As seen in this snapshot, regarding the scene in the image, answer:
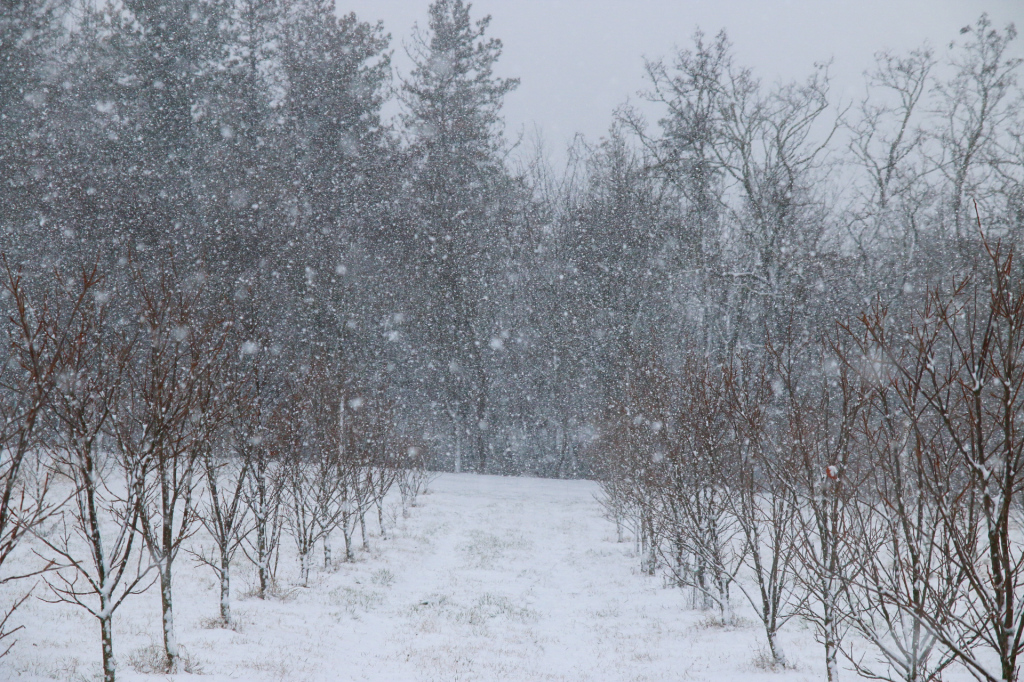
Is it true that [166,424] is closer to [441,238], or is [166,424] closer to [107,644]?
[107,644]

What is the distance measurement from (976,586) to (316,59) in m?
32.6

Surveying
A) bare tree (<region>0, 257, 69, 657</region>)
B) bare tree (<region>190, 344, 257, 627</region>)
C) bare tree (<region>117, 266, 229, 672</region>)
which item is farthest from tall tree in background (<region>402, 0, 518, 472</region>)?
bare tree (<region>117, 266, 229, 672</region>)

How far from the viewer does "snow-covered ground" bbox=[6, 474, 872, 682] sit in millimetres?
8273

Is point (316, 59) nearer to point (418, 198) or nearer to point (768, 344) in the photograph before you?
point (418, 198)

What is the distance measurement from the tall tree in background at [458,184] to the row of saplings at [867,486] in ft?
42.1

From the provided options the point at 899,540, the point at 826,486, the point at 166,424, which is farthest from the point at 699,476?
the point at 166,424

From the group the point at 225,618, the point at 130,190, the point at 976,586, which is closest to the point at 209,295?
the point at 130,190

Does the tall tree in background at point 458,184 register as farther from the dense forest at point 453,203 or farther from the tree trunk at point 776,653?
the tree trunk at point 776,653

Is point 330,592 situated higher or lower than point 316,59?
lower

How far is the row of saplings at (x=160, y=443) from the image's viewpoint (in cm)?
591

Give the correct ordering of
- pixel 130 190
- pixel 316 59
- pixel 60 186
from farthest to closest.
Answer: pixel 316 59 → pixel 130 190 → pixel 60 186

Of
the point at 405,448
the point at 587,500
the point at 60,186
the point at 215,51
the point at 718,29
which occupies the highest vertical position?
the point at 215,51

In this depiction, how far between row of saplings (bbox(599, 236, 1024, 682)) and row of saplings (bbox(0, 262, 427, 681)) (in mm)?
5773

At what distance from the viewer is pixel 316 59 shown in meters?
29.9
